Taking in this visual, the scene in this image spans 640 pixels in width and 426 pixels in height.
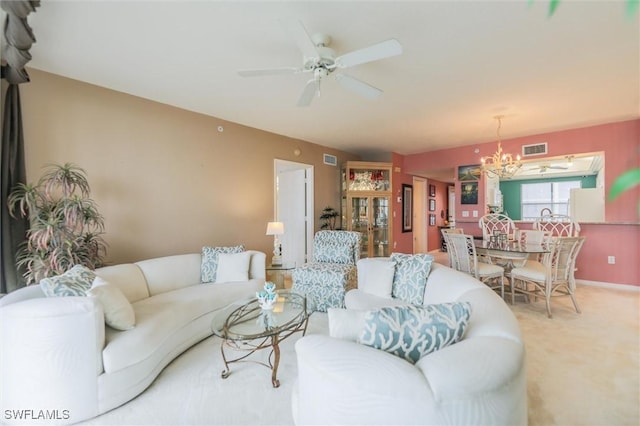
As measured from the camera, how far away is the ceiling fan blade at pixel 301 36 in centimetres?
172

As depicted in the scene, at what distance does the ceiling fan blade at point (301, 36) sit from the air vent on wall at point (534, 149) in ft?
16.1

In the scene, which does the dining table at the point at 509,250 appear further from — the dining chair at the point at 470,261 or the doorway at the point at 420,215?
the doorway at the point at 420,215

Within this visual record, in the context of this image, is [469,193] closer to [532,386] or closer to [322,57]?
[532,386]

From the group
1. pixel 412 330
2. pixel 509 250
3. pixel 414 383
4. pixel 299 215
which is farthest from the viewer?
pixel 299 215

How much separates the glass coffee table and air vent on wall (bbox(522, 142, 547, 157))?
506 centimetres

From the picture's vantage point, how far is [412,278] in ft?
8.35

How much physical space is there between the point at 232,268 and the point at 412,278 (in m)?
2.00

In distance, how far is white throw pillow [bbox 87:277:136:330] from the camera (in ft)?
6.45

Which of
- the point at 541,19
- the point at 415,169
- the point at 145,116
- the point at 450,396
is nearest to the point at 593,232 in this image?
the point at 415,169

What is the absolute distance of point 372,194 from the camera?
20.2 feet

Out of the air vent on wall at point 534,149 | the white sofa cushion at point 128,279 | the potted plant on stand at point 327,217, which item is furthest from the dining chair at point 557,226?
the white sofa cushion at point 128,279

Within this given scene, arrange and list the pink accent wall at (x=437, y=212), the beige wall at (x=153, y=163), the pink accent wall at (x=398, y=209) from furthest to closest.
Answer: the pink accent wall at (x=437, y=212) < the pink accent wall at (x=398, y=209) < the beige wall at (x=153, y=163)

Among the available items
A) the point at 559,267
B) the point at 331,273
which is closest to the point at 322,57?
the point at 331,273

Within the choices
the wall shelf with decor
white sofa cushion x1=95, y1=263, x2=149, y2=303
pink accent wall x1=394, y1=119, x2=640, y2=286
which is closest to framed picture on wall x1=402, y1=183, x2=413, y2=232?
the wall shelf with decor
